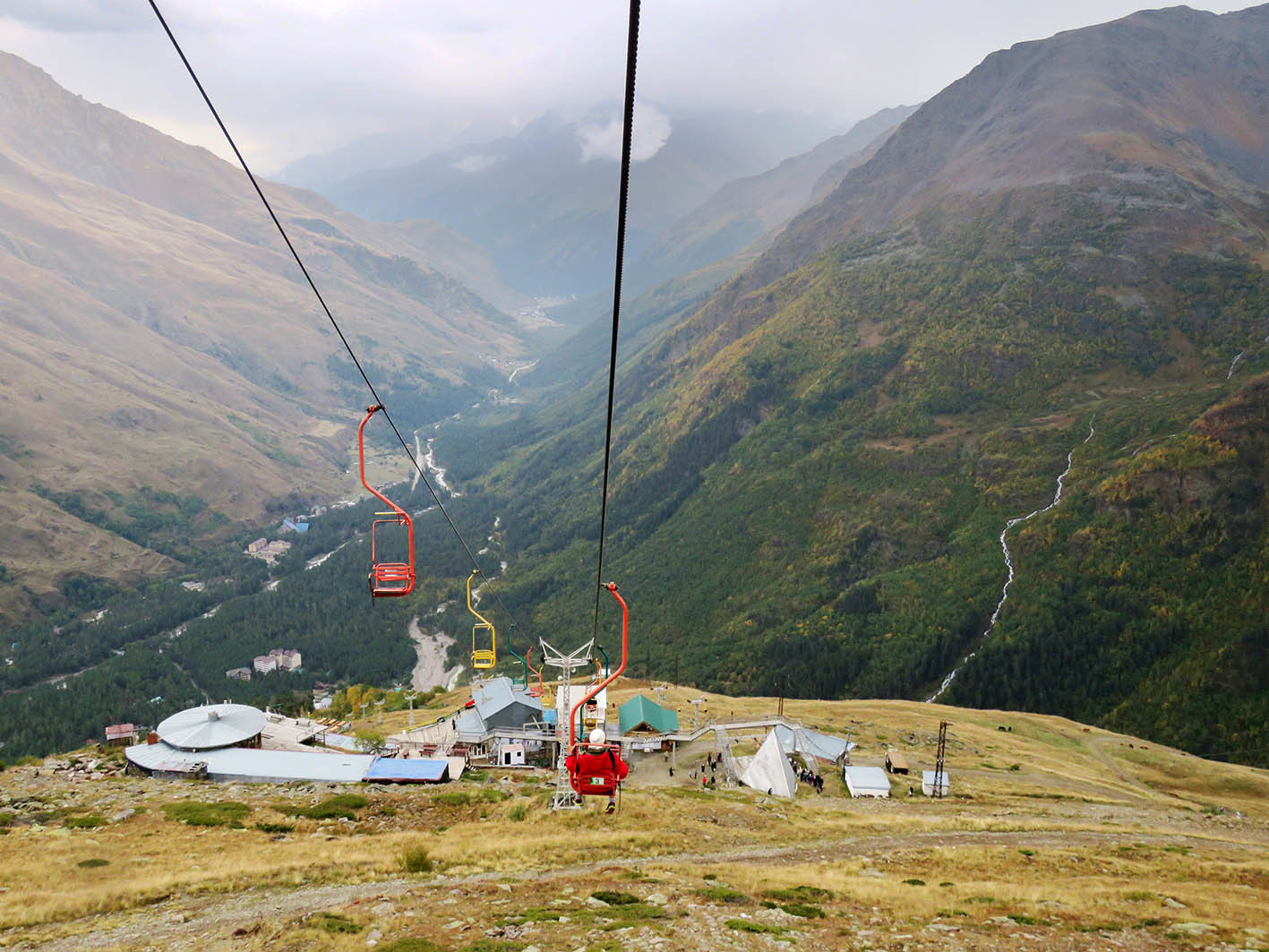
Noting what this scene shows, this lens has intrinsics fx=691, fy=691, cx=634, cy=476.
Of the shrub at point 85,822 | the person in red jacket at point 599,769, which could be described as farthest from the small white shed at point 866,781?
the shrub at point 85,822

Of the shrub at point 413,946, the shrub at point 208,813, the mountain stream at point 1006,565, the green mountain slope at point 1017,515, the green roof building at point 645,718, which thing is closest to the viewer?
the shrub at point 413,946

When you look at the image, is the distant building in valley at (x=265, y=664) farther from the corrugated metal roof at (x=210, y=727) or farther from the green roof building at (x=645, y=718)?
the green roof building at (x=645, y=718)

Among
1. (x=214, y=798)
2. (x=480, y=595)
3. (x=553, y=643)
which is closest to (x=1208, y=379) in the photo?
(x=553, y=643)

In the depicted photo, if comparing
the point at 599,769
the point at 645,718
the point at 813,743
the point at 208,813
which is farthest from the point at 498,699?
the point at 599,769

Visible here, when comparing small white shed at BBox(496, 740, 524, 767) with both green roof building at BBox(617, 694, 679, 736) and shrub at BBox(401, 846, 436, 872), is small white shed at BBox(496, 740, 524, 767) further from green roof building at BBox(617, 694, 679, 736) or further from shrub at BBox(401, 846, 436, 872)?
shrub at BBox(401, 846, 436, 872)

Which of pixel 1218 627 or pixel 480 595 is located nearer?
pixel 1218 627

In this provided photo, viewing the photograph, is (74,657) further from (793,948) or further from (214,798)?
(793,948)
